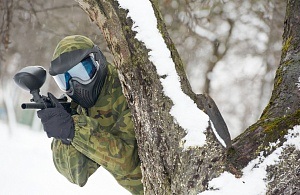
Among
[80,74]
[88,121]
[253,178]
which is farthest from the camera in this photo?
[80,74]

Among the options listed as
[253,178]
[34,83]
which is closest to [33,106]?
[34,83]

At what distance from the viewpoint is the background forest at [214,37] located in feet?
19.3

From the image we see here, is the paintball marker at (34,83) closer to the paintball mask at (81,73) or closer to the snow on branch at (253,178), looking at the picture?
the paintball mask at (81,73)

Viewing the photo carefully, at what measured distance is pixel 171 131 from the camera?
1.41m

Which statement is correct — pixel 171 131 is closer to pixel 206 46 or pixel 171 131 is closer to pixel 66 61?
pixel 66 61

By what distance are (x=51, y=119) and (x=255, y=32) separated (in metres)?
5.00

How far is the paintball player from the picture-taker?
5.21 ft

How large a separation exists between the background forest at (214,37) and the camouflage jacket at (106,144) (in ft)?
12.7

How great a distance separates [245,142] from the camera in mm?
1450

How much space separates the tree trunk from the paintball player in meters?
0.19

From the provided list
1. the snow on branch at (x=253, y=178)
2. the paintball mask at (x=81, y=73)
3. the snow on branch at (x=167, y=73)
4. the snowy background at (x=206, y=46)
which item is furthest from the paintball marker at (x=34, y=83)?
the snowy background at (x=206, y=46)

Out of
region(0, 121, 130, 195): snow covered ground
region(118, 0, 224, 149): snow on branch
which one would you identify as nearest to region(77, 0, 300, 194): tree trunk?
region(118, 0, 224, 149): snow on branch

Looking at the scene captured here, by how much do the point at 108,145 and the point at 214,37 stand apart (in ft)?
15.4

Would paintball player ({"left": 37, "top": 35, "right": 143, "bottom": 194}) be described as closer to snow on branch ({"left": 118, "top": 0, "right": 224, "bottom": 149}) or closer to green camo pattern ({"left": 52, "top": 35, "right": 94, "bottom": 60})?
green camo pattern ({"left": 52, "top": 35, "right": 94, "bottom": 60})
